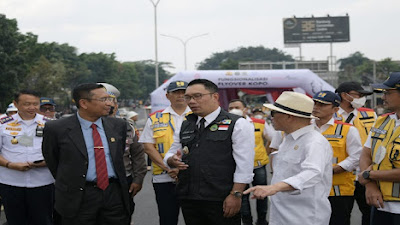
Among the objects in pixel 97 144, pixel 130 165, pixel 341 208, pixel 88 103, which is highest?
pixel 88 103

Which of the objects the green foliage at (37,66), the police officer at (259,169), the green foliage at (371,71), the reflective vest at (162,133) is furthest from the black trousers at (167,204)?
the green foliage at (371,71)

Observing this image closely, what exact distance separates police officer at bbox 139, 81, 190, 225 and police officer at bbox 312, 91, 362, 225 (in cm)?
146

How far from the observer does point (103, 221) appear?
13.7 feet

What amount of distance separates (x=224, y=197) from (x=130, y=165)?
1508 mm

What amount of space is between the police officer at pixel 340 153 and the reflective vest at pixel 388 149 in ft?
2.72

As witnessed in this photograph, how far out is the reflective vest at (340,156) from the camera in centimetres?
486

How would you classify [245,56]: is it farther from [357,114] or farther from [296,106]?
[296,106]

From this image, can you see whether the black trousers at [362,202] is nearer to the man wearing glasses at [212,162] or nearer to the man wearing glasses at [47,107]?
the man wearing glasses at [212,162]

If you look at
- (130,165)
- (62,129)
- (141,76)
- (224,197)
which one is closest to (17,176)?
(130,165)

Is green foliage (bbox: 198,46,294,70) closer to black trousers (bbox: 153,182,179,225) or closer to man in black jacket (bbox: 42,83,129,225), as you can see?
black trousers (bbox: 153,182,179,225)

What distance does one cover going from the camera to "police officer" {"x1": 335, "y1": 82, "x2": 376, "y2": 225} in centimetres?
576

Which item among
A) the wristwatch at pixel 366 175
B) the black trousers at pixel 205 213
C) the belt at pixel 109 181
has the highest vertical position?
the wristwatch at pixel 366 175

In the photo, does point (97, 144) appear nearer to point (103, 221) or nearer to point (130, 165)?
point (103, 221)

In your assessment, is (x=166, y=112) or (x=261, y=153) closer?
(x=166, y=112)
